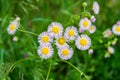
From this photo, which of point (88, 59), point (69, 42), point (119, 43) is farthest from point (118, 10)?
point (69, 42)

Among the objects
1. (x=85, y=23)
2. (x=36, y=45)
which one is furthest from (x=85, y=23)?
(x=36, y=45)

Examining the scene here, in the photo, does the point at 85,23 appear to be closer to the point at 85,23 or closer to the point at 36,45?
the point at 85,23

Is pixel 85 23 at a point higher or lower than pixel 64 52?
higher

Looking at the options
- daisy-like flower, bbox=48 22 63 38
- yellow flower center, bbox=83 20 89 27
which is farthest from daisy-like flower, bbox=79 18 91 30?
daisy-like flower, bbox=48 22 63 38

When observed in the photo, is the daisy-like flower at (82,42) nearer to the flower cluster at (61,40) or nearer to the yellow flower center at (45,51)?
the flower cluster at (61,40)

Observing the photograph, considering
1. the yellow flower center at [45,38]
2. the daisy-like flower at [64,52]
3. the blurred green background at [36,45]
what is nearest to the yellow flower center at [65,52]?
the daisy-like flower at [64,52]
